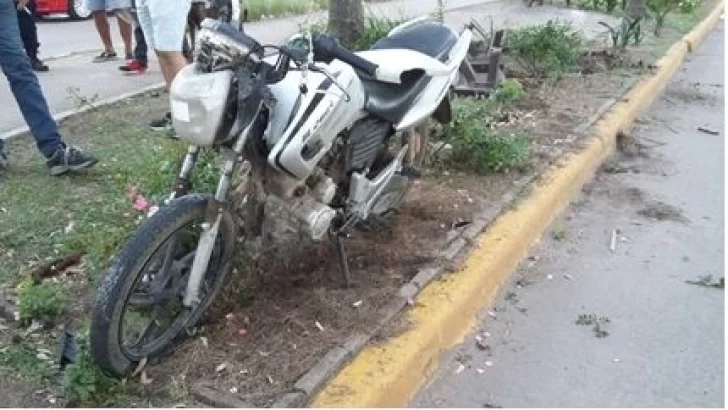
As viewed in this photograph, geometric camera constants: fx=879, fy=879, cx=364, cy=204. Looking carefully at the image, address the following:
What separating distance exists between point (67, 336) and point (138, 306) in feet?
0.82

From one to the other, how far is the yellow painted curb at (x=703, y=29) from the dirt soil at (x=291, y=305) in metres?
7.00

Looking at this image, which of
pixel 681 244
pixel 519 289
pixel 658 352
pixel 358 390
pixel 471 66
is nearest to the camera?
pixel 358 390

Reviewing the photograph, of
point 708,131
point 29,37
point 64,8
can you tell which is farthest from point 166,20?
point 64,8

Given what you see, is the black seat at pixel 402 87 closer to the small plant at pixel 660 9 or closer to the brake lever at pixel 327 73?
the brake lever at pixel 327 73

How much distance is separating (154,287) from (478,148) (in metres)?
2.56

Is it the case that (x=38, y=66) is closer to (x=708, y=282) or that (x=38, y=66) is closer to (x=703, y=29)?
(x=708, y=282)

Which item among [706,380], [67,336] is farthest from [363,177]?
[706,380]

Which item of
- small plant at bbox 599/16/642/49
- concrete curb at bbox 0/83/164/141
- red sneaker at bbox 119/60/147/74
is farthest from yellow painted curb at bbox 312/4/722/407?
red sneaker at bbox 119/60/147/74

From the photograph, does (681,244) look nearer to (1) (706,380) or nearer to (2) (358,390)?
(1) (706,380)

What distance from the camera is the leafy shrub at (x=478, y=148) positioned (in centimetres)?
495

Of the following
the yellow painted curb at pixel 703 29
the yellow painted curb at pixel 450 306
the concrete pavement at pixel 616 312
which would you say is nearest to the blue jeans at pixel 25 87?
the yellow painted curb at pixel 450 306

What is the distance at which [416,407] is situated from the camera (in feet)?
9.57

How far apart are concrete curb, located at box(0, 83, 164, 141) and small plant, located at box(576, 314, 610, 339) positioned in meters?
3.65

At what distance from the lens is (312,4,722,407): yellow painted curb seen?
2785 millimetres
